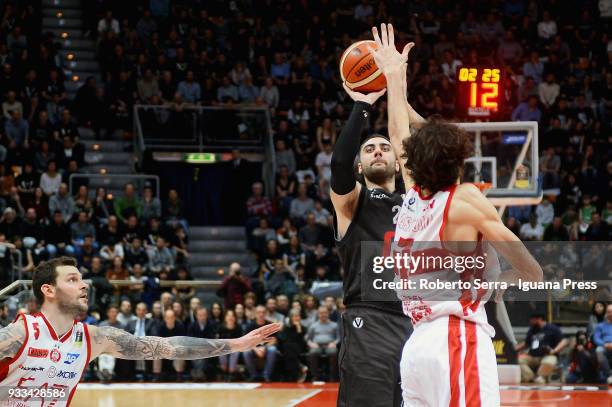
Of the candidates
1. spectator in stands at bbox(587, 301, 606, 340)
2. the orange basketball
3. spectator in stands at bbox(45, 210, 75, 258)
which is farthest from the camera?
spectator in stands at bbox(45, 210, 75, 258)

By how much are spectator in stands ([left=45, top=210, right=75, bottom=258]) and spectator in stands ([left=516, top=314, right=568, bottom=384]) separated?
23.4 feet

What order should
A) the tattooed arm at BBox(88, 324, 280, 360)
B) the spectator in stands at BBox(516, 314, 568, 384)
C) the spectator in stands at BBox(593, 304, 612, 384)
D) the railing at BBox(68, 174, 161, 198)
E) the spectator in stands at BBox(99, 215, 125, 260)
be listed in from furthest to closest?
1. the railing at BBox(68, 174, 161, 198)
2. the spectator in stands at BBox(99, 215, 125, 260)
3. the spectator in stands at BBox(516, 314, 568, 384)
4. the spectator in stands at BBox(593, 304, 612, 384)
5. the tattooed arm at BBox(88, 324, 280, 360)

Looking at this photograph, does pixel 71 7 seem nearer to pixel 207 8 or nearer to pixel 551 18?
pixel 207 8

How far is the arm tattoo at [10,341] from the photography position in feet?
18.1

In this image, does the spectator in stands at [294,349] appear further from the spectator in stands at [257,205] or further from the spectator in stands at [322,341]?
the spectator in stands at [257,205]

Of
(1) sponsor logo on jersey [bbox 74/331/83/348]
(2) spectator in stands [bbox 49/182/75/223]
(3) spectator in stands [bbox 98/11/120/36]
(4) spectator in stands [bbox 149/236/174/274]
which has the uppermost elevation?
(3) spectator in stands [bbox 98/11/120/36]

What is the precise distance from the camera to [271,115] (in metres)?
20.4

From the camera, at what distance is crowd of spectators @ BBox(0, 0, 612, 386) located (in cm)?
1530

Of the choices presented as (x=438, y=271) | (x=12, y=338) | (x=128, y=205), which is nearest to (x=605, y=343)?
(x=128, y=205)

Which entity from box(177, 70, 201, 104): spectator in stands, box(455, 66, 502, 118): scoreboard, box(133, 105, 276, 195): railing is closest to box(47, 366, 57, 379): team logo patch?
box(455, 66, 502, 118): scoreboard

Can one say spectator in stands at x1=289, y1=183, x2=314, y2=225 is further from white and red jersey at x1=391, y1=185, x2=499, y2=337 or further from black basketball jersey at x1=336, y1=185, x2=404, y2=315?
white and red jersey at x1=391, y1=185, x2=499, y2=337

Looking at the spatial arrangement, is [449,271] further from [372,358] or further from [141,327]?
[141,327]

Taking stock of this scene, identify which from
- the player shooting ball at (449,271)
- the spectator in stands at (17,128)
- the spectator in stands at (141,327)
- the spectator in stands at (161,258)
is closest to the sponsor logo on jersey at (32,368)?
the player shooting ball at (449,271)

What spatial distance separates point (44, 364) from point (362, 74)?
2487 millimetres
